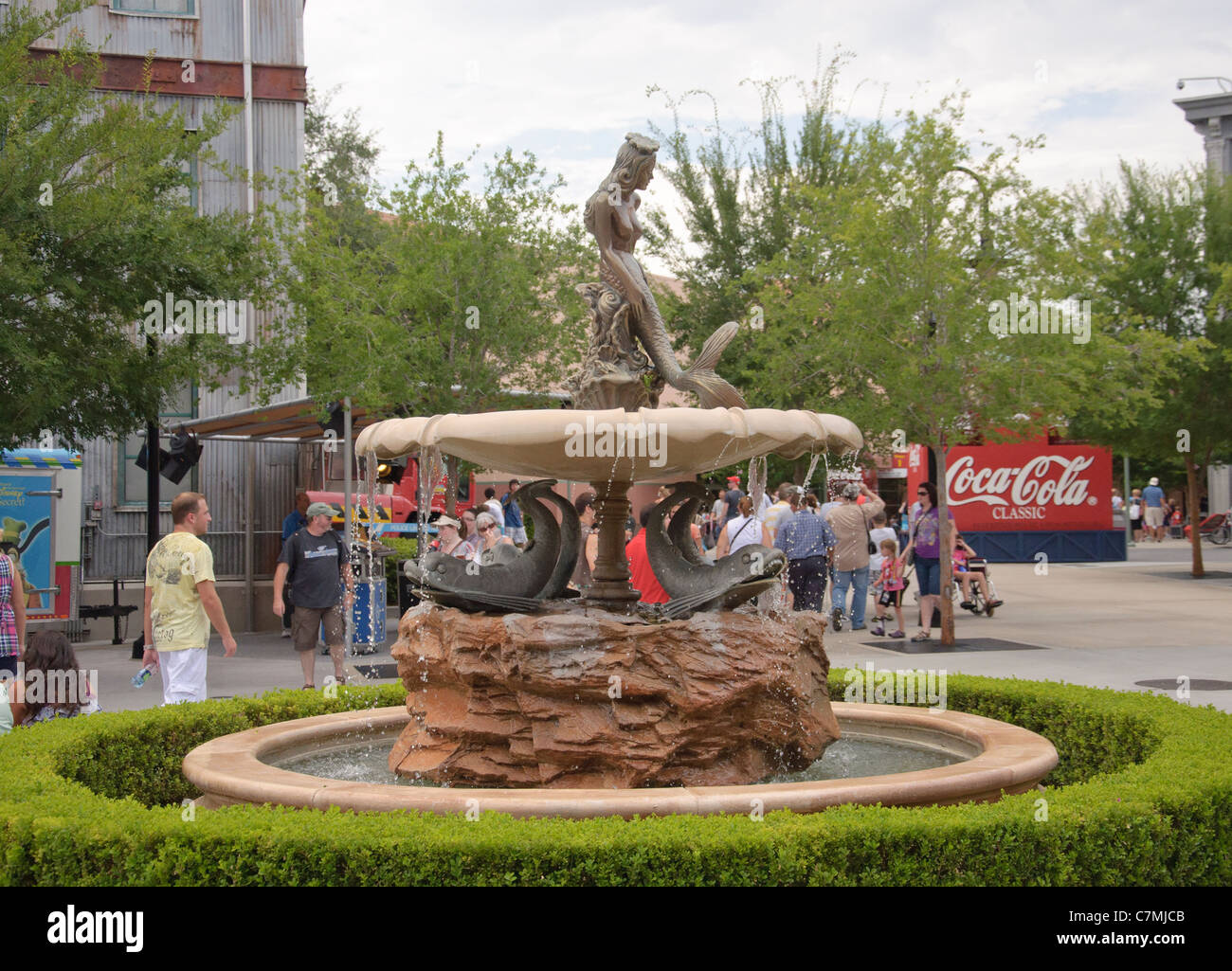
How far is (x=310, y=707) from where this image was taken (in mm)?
7832

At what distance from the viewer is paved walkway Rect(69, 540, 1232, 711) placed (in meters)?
12.2

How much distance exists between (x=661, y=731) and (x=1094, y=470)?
1082 inches

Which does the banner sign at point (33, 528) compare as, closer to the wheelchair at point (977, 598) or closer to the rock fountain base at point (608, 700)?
the rock fountain base at point (608, 700)

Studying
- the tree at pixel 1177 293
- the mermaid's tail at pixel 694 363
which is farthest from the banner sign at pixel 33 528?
the tree at pixel 1177 293

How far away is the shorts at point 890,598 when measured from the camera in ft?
52.1

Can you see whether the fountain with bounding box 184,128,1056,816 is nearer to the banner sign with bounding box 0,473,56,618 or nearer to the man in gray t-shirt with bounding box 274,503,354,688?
the man in gray t-shirt with bounding box 274,503,354,688

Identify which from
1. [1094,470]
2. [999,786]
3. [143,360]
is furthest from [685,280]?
[999,786]

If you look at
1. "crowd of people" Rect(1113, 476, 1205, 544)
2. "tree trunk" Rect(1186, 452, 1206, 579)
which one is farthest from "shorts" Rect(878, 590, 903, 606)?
"crowd of people" Rect(1113, 476, 1205, 544)

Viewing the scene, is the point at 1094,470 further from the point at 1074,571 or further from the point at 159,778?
the point at 159,778

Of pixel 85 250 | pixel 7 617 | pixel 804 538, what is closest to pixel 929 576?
pixel 804 538

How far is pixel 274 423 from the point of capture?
59.5 feet

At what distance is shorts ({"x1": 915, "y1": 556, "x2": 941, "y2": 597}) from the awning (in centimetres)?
781

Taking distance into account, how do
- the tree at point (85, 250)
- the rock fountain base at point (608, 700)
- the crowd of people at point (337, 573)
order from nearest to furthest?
the rock fountain base at point (608, 700) → the crowd of people at point (337, 573) → the tree at point (85, 250)

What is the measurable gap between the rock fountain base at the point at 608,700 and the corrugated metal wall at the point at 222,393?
12.9 m
